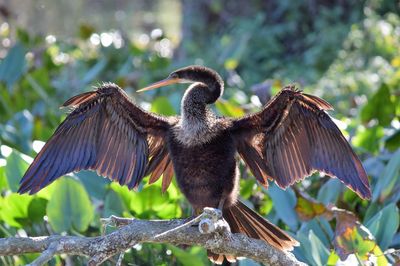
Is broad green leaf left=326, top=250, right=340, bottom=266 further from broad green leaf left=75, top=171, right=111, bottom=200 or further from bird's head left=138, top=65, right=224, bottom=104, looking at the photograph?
broad green leaf left=75, top=171, right=111, bottom=200

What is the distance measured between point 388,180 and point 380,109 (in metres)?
0.91

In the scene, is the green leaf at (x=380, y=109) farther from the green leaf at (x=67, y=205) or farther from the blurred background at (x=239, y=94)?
the green leaf at (x=67, y=205)

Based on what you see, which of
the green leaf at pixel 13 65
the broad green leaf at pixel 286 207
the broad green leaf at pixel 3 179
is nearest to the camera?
the broad green leaf at pixel 286 207

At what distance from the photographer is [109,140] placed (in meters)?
3.46

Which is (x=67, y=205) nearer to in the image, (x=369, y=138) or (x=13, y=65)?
(x=369, y=138)

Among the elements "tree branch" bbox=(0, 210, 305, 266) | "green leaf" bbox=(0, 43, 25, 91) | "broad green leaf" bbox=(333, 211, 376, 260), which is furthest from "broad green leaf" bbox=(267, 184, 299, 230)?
"green leaf" bbox=(0, 43, 25, 91)

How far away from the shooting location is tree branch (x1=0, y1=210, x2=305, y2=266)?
258 cm

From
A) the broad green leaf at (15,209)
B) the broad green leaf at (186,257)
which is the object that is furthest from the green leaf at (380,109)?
the broad green leaf at (15,209)

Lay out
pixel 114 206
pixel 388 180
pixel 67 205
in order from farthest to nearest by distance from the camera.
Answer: pixel 388 180, pixel 114 206, pixel 67 205

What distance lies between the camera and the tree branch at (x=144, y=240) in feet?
8.48

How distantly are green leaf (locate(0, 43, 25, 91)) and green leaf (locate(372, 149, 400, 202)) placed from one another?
3.09m

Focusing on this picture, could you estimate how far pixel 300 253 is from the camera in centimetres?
355

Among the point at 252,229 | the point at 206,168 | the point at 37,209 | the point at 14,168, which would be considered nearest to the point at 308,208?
the point at 252,229

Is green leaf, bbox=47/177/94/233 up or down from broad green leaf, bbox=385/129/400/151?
down
